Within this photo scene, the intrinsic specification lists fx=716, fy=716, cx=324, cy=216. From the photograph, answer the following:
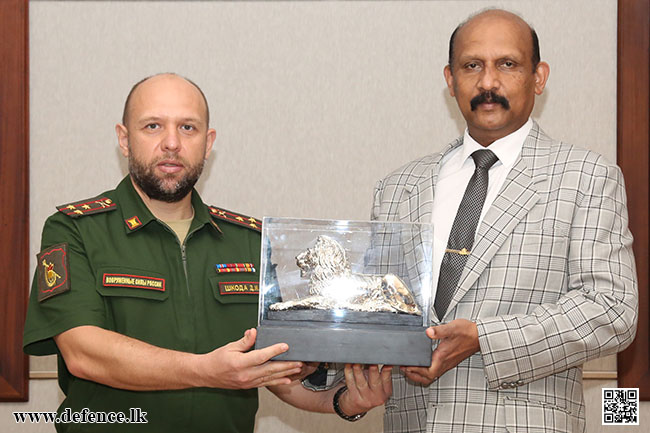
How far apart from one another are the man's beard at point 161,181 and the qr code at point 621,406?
202 centimetres

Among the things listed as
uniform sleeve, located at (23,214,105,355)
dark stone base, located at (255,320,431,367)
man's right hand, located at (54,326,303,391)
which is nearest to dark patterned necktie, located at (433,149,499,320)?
dark stone base, located at (255,320,431,367)

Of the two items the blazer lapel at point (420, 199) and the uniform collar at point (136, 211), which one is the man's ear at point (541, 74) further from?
the uniform collar at point (136, 211)

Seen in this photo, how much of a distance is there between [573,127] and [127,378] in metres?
2.21

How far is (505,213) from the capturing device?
6.09ft

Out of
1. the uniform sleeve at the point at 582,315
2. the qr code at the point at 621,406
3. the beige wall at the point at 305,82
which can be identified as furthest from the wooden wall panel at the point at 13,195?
the qr code at the point at 621,406

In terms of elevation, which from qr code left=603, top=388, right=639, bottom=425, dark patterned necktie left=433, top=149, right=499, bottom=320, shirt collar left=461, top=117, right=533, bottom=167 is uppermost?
shirt collar left=461, top=117, right=533, bottom=167

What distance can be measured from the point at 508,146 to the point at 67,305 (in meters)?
1.28

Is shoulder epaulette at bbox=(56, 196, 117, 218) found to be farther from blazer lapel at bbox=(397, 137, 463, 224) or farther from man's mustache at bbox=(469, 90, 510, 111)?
man's mustache at bbox=(469, 90, 510, 111)

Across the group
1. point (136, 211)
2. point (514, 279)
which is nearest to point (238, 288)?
point (136, 211)

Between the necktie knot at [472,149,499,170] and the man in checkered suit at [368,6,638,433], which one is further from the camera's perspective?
the necktie knot at [472,149,499,170]

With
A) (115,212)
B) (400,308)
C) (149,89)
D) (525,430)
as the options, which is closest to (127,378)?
(115,212)

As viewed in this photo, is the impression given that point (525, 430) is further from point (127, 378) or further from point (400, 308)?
point (127, 378)

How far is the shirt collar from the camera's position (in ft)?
6.64

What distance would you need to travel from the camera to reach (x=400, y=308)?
1679 mm
